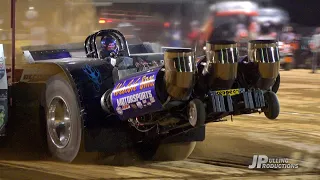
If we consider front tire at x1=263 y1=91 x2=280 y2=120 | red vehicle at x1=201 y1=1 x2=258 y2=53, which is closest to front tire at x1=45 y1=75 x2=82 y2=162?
front tire at x1=263 y1=91 x2=280 y2=120

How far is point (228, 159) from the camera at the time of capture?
6203mm

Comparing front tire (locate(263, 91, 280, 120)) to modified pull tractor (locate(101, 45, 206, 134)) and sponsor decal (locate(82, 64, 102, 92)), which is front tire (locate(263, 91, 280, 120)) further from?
sponsor decal (locate(82, 64, 102, 92))

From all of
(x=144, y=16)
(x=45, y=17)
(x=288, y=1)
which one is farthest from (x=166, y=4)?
(x=45, y=17)

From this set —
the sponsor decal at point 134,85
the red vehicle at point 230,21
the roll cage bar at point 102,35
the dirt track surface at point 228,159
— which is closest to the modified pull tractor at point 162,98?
the sponsor decal at point 134,85

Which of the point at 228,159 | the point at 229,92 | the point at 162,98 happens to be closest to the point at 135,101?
the point at 162,98

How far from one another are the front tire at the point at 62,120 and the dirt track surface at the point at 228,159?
0.48ft

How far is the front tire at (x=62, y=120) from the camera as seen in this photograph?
5.60 meters

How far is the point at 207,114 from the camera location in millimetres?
4895

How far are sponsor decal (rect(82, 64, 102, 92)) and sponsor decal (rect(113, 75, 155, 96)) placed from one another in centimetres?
31

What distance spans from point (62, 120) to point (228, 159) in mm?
1688

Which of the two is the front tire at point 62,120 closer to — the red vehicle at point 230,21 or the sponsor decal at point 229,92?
the sponsor decal at point 229,92

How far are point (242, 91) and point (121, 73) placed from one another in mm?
1345

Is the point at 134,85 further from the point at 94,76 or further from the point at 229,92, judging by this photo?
the point at 229,92

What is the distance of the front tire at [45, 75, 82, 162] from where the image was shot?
5.60 m
